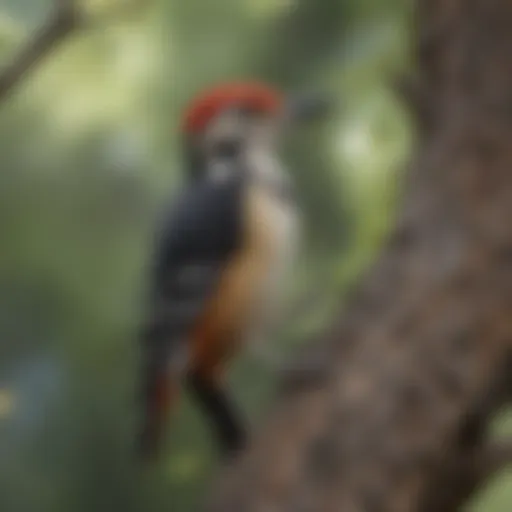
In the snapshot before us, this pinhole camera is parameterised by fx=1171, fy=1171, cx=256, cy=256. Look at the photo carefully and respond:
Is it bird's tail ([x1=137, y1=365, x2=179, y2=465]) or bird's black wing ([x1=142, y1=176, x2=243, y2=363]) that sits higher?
bird's black wing ([x1=142, y1=176, x2=243, y2=363])

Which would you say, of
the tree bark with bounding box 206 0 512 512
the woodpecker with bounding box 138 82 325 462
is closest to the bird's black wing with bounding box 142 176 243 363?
the woodpecker with bounding box 138 82 325 462

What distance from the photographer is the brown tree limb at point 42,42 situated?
1.10 meters

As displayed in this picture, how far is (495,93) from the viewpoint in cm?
108

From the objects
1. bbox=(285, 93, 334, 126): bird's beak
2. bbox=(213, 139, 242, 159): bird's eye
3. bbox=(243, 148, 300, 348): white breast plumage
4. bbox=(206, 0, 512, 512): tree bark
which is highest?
bbox=(213, 139, 242, 159): bird's eye

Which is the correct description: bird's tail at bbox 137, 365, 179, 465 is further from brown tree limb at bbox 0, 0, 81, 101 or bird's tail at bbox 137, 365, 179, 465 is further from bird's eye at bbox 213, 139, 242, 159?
brown tree limb at bbox 0, 0, 81, 101

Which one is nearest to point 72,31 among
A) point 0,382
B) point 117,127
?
point 117,127

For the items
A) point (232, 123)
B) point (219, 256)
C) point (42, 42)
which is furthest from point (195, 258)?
point (42, 42)

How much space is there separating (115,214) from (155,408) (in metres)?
0.19

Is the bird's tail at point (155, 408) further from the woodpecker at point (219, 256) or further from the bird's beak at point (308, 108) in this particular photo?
the bird's beak at point (308, 108)

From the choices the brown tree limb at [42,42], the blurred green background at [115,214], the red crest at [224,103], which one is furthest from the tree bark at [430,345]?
the brown tree limb at [42,42]

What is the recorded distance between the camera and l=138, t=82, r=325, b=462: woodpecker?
1054 mm

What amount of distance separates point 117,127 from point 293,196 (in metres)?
0.19

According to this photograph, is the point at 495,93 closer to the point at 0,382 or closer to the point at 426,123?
the point at 426,123

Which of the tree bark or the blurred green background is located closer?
the tree bark
